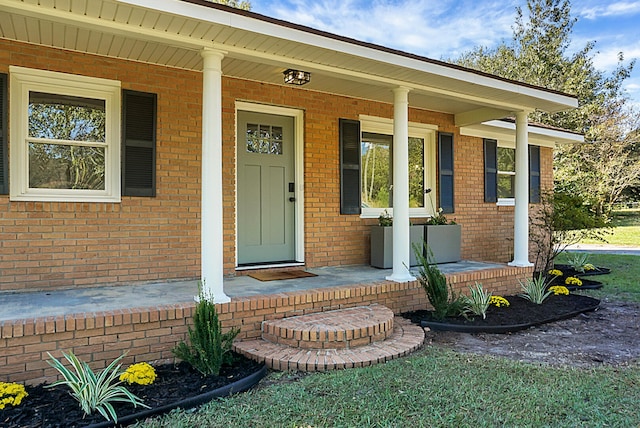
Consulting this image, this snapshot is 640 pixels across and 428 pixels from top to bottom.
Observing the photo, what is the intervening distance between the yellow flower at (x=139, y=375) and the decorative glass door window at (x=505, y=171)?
6.93 metres

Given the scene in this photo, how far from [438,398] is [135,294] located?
2.79m

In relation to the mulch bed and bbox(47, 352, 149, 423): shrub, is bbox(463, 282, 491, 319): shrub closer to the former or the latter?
the mulch bed

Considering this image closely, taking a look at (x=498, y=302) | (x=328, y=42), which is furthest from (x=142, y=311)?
(x=498, y=302)

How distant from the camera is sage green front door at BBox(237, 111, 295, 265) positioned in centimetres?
542

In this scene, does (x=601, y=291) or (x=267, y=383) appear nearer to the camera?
(x=267, y=383)

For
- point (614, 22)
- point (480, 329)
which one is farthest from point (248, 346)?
point (614, 22)

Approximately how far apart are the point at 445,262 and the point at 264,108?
11.2 ft

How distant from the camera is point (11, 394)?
2.75 m

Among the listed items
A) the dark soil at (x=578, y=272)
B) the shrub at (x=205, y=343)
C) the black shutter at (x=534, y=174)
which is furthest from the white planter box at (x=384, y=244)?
the black shutter at (x=534, y=174)

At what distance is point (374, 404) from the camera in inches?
108

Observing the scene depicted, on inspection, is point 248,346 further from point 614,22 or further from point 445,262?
point 614,22

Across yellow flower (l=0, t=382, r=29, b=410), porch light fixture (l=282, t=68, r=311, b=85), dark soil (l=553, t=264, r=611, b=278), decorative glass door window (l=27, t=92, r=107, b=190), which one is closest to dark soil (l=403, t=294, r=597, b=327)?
dark soil (l=553, t=264, r=611, b=278)

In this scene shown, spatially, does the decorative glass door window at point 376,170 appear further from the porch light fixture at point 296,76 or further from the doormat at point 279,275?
the porch light fixture at point 296,76

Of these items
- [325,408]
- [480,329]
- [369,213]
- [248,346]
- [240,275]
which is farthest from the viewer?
[369,213]
